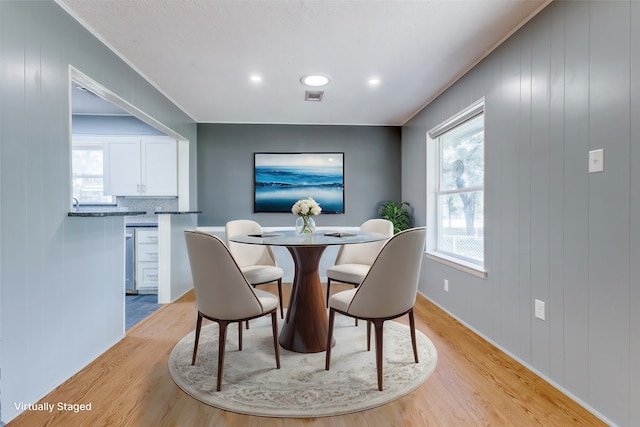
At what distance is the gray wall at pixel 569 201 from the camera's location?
1377 mm

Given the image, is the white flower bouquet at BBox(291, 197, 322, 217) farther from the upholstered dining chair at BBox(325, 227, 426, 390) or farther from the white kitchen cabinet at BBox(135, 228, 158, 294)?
the white kitchen cabinet at BBox(135, 228, 158, 294)

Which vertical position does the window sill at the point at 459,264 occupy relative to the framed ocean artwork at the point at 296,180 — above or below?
below

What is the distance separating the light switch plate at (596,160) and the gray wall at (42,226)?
288 cm

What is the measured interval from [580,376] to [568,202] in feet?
3.02

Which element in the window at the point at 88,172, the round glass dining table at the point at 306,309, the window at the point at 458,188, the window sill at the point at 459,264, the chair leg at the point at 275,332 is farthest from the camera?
the window at the point at 88,172

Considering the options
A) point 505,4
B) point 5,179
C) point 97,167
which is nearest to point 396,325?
point 505,4

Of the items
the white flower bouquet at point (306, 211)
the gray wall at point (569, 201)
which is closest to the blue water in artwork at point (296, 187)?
the white flower bouquet at point (306, 211)

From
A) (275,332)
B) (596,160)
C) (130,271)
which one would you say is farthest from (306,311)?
(130,271)

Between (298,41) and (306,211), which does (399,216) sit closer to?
(306,211)

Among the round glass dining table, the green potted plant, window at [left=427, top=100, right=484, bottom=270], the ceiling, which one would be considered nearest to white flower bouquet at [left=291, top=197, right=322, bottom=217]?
the round glass dining table

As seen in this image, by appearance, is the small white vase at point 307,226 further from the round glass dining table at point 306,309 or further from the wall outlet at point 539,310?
the wall outlet at point 539,310

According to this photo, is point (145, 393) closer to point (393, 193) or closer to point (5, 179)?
point (5, 179)

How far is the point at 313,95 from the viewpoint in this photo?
10.7 ft

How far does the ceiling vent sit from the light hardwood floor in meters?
2.59
